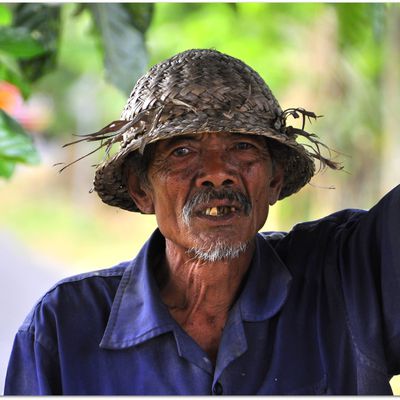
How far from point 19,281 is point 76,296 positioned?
30.0ft

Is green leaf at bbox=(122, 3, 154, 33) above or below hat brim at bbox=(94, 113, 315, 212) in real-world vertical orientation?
above

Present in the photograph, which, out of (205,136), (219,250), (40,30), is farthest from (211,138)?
(40,30)

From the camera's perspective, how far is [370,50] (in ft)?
27.6

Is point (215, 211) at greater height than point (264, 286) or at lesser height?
greater

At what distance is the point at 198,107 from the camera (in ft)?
7.18

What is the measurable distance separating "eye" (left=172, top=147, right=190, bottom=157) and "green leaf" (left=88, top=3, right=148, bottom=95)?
0.64m

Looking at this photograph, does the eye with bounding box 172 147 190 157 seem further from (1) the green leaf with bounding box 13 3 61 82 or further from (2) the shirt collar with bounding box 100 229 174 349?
(1) the green leaf with bounding box 13 3 61 82

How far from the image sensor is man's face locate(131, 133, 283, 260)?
2229 millimetres

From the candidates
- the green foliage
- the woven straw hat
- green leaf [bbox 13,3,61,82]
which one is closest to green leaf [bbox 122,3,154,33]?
the green foliage

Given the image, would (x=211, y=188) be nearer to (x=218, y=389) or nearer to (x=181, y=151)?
(x=181, y=151)

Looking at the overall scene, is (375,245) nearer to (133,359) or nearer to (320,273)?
(320,273)

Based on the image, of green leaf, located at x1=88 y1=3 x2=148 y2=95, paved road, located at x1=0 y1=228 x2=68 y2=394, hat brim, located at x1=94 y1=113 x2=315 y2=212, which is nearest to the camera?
hat brim, located at x1=94 y1=113 x2=315 y2=212

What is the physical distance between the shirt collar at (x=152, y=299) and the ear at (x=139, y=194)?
10 cm

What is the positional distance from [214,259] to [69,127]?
1588 centimetres
